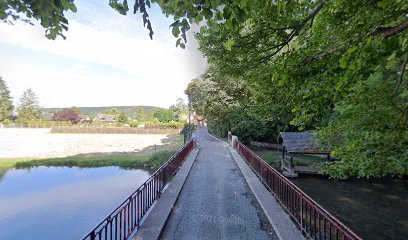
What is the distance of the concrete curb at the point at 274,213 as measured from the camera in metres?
5.53

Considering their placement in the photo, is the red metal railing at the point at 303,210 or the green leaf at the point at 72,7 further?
the red metal railing at the point at 303,210

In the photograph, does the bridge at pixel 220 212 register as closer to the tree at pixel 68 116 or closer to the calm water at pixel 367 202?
the calm water at pixel 367 202

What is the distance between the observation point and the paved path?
5.80 m

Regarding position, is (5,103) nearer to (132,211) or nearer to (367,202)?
(132,211)

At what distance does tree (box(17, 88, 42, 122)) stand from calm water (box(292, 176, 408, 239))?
97700 millimetres

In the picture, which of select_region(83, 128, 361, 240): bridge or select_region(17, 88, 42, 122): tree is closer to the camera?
select_region(83, 128, 361, 240): bridge

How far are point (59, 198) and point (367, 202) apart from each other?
58.3 feet

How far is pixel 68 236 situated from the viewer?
1027cm

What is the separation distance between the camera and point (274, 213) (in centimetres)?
679

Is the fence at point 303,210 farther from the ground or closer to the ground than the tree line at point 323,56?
closer to the ground

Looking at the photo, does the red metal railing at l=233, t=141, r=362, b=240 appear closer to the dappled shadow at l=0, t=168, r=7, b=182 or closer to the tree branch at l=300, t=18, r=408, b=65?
the tree branch at l=300, t=18, r=408, b=65

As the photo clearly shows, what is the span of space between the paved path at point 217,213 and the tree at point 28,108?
3850 inches

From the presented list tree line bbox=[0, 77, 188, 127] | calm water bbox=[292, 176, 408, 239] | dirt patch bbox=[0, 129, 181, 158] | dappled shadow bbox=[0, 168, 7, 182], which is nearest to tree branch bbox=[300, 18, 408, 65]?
calm water bbox=[292, 176, 408, 239]

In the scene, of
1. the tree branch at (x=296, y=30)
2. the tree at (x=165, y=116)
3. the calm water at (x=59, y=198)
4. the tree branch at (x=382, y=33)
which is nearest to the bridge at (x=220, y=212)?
the tree branch at (x=382, y=33)
